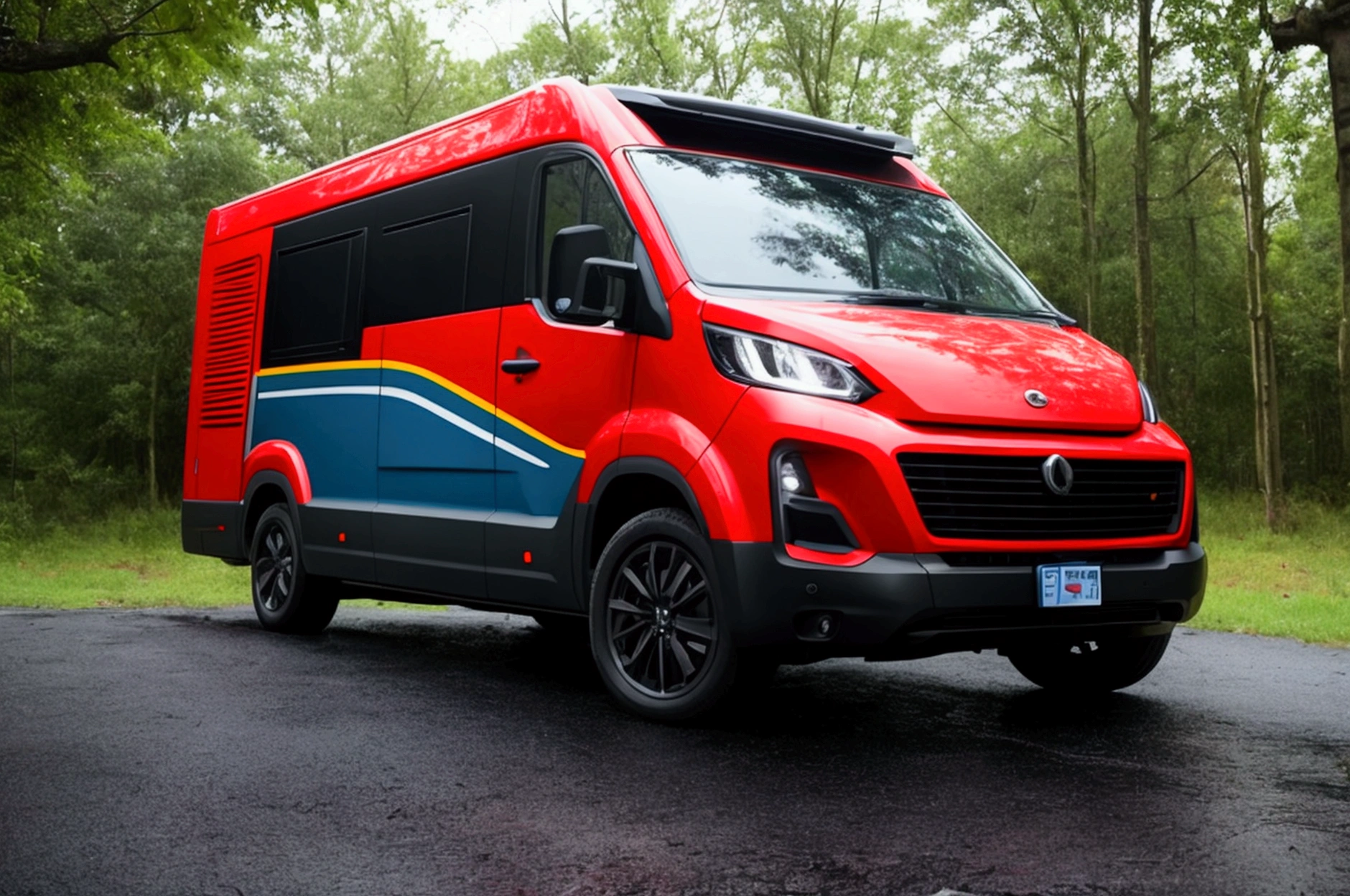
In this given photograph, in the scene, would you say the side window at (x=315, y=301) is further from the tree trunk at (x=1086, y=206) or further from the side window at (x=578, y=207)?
the tree trunk at (x=1086, y=206)

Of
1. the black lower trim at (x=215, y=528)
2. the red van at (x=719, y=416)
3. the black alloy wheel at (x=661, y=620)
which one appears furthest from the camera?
the black lower trim at (x=215, y=528)

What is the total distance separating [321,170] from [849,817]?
641 cm

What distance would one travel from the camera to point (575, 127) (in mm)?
6543

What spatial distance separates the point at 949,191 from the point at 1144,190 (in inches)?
380

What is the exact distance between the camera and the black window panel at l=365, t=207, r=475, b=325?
24.1 feet

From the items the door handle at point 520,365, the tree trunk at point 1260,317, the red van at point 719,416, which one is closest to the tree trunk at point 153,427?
the tree trunk at point 1260,317

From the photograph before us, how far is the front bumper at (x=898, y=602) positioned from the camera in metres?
5.07

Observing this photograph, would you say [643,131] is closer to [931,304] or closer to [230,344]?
[931,304]

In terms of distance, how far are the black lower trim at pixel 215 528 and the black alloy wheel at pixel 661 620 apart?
446cm

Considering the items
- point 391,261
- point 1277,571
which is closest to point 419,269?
point 391,261

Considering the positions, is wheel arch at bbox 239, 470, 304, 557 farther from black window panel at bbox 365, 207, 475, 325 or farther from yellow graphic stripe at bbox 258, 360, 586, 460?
black window panel at bbox 365, 207, 475, 325

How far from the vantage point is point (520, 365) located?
21.7 feet

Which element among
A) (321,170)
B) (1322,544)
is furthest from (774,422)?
(1322,544)

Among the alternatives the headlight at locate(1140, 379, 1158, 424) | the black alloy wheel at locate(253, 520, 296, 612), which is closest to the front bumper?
the headlight at locate(1140, 379, 1158, 424)
